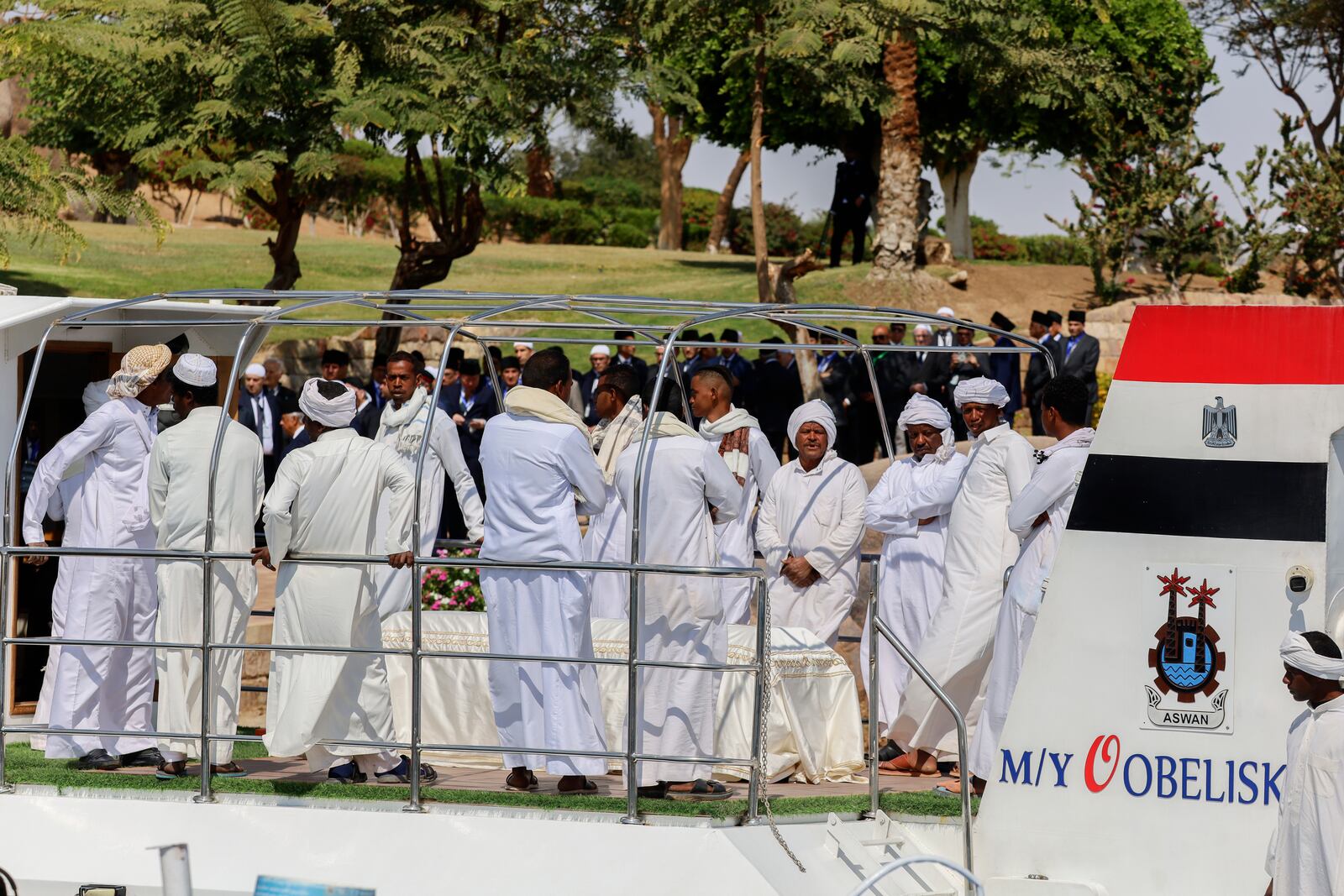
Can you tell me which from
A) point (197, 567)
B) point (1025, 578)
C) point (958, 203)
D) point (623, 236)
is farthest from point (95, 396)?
point (623, 236)

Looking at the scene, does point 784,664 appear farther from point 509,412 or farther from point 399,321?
point 399,321

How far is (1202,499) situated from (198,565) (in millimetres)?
4680

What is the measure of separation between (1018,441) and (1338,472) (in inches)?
81.9

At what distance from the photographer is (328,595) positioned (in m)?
7.57

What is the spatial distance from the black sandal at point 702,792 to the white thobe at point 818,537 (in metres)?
1.48

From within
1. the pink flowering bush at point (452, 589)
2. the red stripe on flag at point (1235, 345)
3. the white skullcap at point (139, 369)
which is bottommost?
the pink flowering bush at point (452, 589)

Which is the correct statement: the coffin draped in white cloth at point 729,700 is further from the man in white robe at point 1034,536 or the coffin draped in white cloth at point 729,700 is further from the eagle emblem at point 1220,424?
the eagle emblem at point 1220,424

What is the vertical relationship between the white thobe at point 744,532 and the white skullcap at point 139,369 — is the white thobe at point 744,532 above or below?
below

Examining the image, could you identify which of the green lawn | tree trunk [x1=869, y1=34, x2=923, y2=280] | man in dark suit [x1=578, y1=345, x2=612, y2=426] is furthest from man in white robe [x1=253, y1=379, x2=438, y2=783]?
the green lawn

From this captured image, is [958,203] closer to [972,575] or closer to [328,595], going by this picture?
[972,575]

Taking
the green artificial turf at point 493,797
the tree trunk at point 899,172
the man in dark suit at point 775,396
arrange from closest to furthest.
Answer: the green artificial turf at point 493,797
the man in dark suit at point 775,396
the tree trunk at point 899,172

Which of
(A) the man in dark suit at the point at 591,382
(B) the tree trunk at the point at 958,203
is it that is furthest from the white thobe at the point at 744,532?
(B) the tree trunk at the point at 958,203

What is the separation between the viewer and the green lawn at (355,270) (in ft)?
86.2

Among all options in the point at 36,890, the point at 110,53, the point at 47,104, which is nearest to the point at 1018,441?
the point at 36,890
